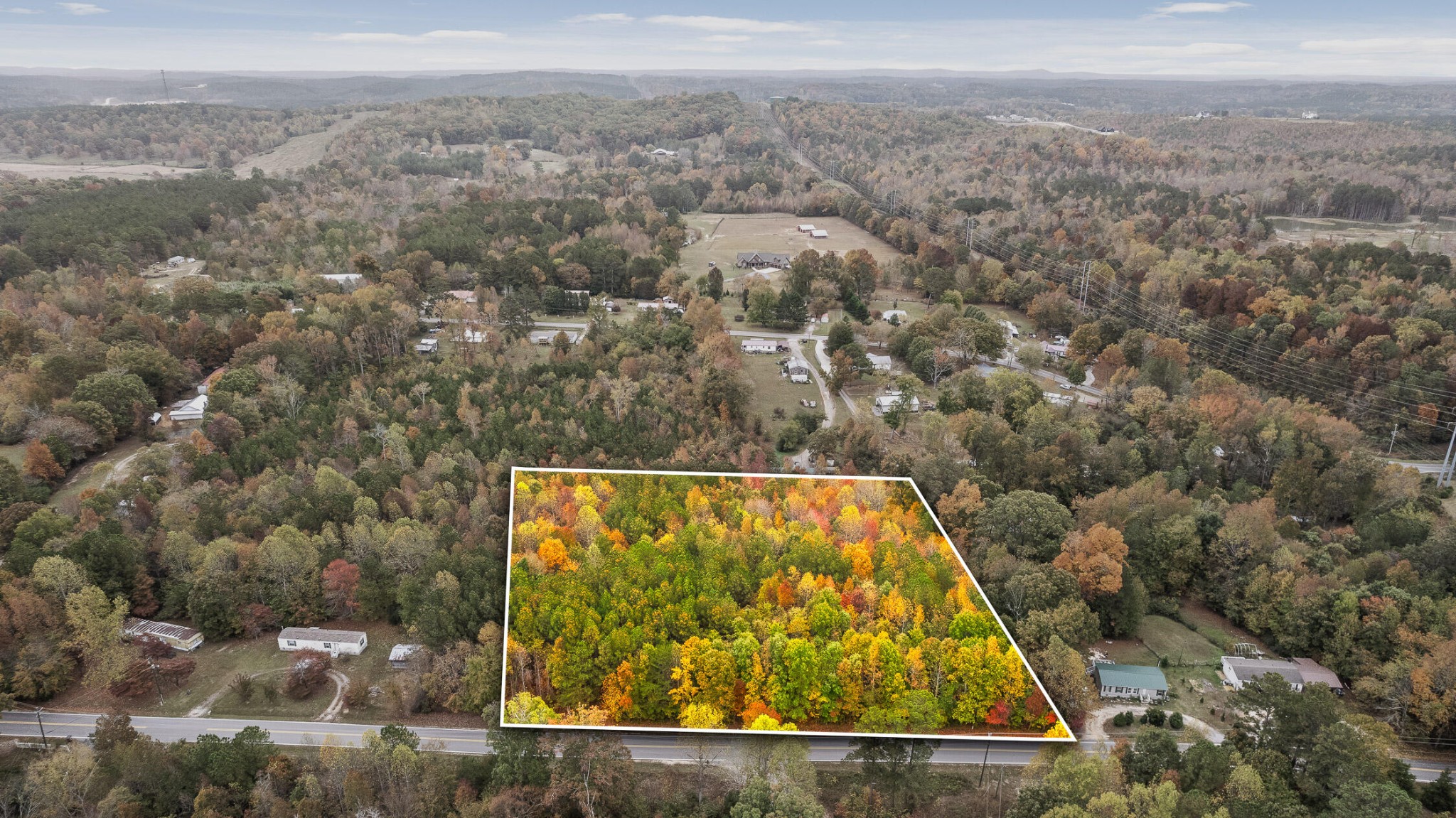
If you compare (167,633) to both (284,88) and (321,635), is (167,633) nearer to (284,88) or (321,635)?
(321,635)

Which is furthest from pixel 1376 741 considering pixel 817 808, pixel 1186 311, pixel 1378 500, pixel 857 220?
pixel 857 220

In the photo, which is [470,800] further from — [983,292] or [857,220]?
[857,220]

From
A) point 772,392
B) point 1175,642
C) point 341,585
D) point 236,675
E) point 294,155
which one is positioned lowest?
point 1175,642

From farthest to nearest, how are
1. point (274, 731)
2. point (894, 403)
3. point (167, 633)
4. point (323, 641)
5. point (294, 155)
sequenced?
point (294, 155)
point (894, 403)
point (167, 633)
point (323, 641)
point (274, 731)

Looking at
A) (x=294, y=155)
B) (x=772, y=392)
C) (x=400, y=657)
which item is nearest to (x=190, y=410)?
(x=400, y=657)

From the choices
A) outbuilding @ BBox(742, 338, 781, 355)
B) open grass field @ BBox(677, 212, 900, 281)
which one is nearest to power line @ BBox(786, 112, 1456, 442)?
open grass field @ BBox(677, 212, 900, 281)

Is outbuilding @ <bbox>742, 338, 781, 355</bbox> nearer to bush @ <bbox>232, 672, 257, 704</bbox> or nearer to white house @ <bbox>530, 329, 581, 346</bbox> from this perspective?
white house @ <bbox>530, 329, 581, 346</bbox>

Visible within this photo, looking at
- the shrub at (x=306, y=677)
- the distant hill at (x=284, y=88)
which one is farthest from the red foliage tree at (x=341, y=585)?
the distant hill at (x=284, y=88)
